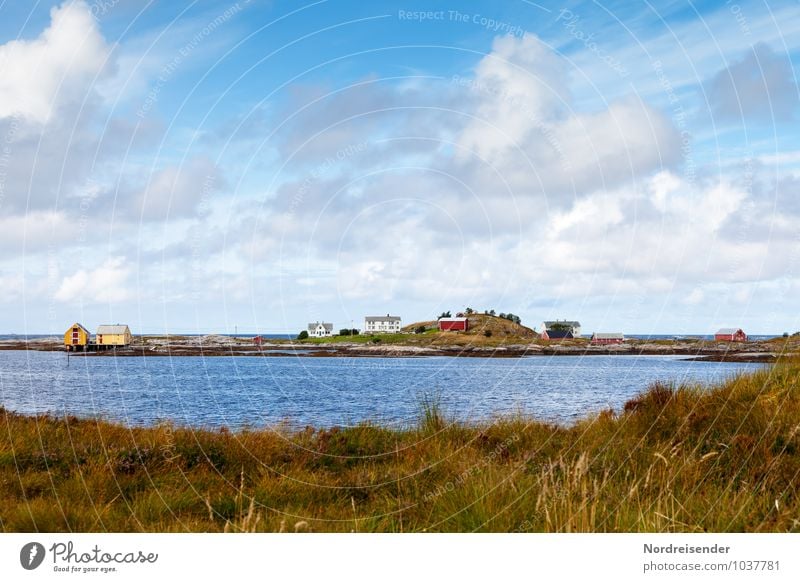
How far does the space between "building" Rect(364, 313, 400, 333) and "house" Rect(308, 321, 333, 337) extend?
818cm

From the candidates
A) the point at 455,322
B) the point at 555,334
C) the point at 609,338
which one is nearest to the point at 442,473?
the point at 455,322

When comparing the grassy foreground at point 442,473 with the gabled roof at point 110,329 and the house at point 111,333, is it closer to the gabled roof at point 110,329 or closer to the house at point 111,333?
the house at point 111,333

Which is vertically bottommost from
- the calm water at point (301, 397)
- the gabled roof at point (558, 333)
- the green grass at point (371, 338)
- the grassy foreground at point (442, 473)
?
the calm water at point (301, 397)

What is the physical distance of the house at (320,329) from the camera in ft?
445

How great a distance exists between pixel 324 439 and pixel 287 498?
11.5ft

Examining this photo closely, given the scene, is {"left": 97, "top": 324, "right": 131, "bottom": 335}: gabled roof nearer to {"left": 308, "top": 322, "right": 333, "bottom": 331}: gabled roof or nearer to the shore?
the shore

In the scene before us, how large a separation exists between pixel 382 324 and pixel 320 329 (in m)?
16.6

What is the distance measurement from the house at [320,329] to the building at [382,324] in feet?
26.8

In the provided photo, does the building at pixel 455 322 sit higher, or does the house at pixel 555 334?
the building at pixel 455 322

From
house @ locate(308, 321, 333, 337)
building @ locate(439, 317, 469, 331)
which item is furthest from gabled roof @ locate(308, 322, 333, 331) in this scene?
building @ locate(439, 317, 469, 331)

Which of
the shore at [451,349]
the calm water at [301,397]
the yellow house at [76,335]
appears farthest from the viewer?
the shore at [451,349]

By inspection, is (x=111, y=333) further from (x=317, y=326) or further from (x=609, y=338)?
(x=609, y=338)

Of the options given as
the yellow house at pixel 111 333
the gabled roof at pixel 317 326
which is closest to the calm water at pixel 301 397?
the yellow house at pixel 111 333
